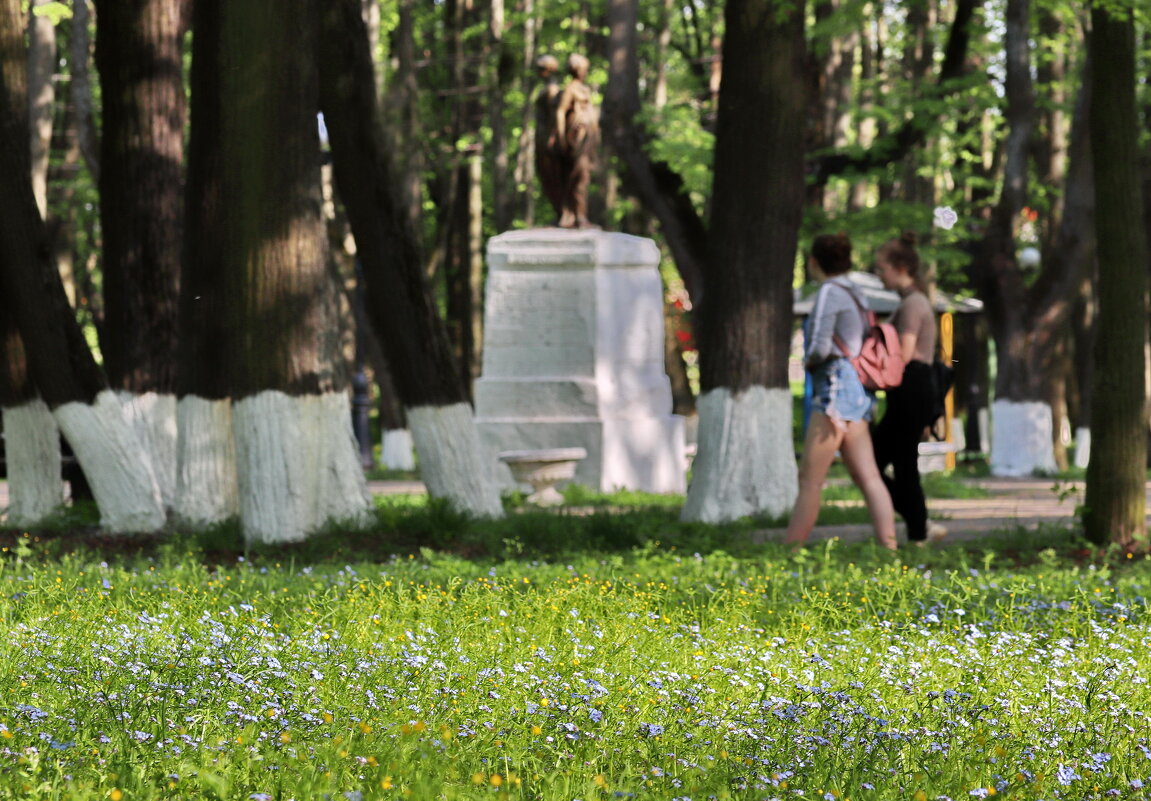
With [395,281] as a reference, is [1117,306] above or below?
below

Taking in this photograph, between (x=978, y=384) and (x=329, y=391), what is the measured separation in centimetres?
2195

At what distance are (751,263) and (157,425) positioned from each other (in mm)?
4617

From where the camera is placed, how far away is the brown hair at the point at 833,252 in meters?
9.41

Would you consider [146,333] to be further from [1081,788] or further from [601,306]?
[1081,788]

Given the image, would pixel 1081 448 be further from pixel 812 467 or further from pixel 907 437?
pixel 812 467

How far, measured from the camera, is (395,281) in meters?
11.6

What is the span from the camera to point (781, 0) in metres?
11.2

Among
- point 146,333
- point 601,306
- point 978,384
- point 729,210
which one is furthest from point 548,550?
point 978,384

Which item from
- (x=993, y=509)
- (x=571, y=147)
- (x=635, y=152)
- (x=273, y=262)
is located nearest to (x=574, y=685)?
(x=273, y=262)

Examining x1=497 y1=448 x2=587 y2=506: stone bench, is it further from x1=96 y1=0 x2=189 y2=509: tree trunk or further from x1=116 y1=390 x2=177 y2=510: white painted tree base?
x1=96 y1=0 x2=189 y2=509: tree trunk

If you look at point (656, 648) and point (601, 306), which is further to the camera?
point (601, 306)

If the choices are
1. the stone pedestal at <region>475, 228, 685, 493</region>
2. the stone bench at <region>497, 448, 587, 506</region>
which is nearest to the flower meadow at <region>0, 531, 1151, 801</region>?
the stone bench at <region>497, 448, 587, 506</region>

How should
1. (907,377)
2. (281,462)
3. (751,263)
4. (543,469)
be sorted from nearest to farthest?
1. (907,377)
2. (281,462)
3. (751,263)
4. (543,469)

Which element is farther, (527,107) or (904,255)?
(527,107)
